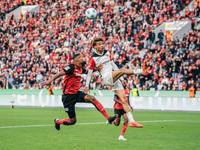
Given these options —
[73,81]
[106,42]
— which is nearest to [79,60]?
[73,81]

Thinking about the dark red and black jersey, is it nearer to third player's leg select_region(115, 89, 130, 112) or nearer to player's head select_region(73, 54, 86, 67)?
player's head select_region(73, 54, 86, 67)

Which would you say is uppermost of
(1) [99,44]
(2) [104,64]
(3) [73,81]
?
(1) [99,44]

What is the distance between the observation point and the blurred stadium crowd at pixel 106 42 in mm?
28234

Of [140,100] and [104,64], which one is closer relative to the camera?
[104,64]

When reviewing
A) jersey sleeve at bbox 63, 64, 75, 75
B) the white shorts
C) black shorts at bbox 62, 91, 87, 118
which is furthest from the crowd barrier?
jersey sleeve at bbox 63, 64, 75, 75

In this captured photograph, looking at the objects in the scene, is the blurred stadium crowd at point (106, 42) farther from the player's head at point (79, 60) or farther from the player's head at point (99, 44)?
the player's head at point (99, 44)

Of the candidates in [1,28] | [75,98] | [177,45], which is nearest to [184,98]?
[177,45]

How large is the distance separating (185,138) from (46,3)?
33932 mm

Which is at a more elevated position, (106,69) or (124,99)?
(106,69)

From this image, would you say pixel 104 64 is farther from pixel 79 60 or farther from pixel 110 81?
pixel 79 60

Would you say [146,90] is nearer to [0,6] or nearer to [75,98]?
[75,98]

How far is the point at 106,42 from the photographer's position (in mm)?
33500

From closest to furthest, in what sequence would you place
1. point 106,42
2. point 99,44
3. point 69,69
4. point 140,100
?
point 99,44 < point 69,69 < point 140,100 < point 106,42

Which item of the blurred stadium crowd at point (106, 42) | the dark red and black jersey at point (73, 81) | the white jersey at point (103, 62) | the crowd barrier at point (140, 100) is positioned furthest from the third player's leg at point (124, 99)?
the blurred stadium crowd at point (106, 42)
